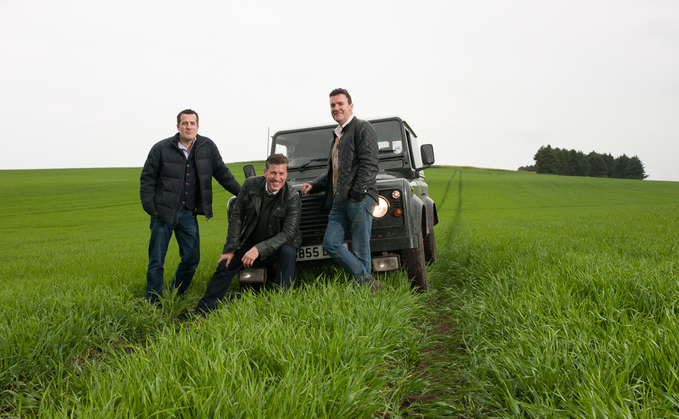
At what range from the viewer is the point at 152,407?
165cm

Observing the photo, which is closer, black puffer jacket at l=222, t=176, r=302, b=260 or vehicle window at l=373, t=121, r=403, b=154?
black puffer jacket at l=222, t=176, r=302, b=260

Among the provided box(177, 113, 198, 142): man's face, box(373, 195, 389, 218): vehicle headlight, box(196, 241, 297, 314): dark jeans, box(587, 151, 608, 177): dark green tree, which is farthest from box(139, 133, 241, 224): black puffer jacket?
box(587, 151, 608, 177): dark green tree

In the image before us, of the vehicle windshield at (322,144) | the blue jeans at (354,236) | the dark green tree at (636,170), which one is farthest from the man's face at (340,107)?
the dark green tree at (636,170)

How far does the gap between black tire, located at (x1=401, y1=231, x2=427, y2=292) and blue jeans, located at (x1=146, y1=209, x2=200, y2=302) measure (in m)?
2.33

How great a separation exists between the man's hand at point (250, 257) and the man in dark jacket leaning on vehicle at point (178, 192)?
118 cm

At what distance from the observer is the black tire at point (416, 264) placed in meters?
4.32

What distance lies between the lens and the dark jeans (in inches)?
157

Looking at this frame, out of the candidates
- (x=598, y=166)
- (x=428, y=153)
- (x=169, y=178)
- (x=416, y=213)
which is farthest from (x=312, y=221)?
(x=598, y=166)

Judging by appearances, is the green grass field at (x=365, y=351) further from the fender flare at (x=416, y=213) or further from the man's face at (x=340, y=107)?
the man's face at (x=340, y=107)

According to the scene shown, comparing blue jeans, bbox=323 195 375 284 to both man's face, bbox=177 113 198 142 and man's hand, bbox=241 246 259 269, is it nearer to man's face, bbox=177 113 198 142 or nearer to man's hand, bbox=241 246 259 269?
man's hand, bbox=241 246 259 269

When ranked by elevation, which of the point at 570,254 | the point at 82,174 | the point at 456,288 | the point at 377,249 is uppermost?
the point at 82,174

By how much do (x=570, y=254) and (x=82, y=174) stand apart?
62.6 metres

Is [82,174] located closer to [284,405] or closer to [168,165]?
[168,165]

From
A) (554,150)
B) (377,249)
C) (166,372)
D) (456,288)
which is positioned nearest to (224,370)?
(166,372)
